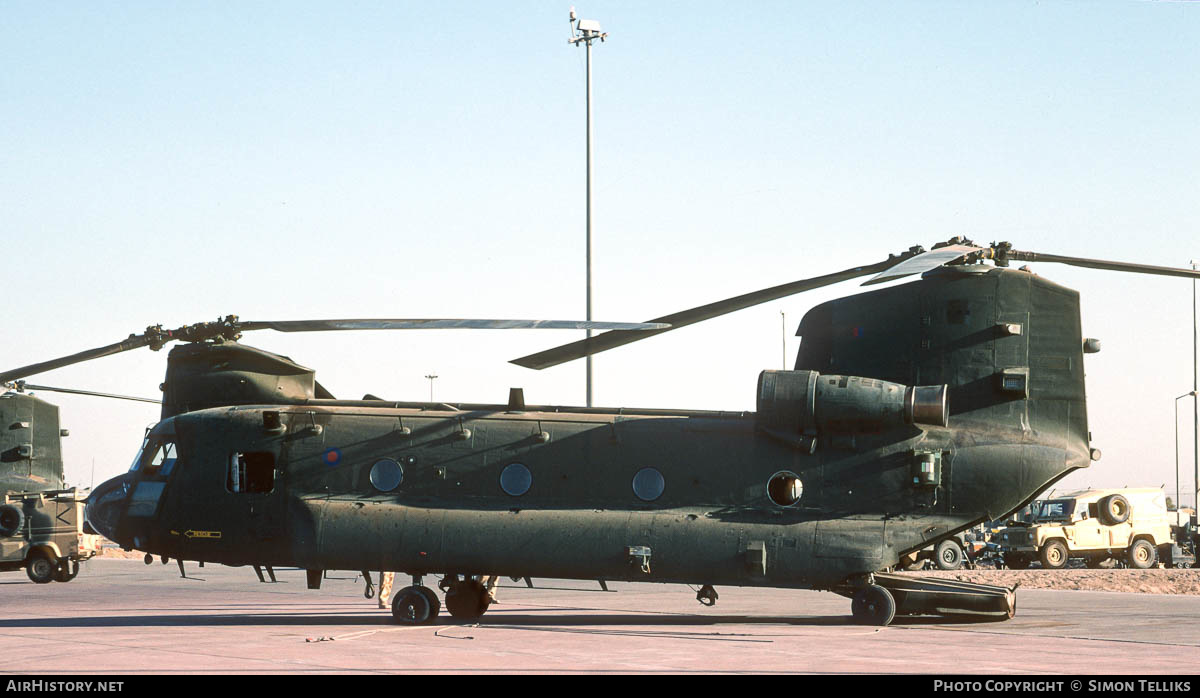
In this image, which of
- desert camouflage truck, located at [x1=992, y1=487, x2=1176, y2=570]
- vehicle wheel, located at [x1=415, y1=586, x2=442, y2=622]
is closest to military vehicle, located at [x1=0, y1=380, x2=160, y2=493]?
vehicle wheel, located at [x1=415, y1=586, x2=442, y2=622]

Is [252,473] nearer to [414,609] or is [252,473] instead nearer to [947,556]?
[414,609]

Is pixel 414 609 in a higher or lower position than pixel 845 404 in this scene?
lower

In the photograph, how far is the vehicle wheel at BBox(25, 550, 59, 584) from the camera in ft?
107

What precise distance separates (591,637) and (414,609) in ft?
10.2

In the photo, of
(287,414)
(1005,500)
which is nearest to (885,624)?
(1005,500)

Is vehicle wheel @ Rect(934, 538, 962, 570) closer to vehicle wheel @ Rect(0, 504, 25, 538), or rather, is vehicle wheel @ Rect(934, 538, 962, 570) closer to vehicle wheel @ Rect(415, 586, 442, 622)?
vehicle wheel @ Rect(415, 586, 442, 622)

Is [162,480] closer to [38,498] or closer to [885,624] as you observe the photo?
[885,624]

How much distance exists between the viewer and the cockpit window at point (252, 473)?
1898 centimetres

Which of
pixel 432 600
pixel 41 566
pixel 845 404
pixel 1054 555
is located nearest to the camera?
pixel 845 404

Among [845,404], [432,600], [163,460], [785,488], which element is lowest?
[432,600]

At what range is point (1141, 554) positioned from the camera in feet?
132

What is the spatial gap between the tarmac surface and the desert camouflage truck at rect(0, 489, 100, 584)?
597cm

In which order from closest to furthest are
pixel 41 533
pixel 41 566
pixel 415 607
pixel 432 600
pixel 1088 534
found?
pixel 415 607 < pixel 432 600 < pixel 41 533 < pixel 41 566 < pixel 1088 534

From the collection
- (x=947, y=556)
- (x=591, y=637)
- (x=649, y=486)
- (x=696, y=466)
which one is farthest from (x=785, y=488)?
(x=947, y=556)
